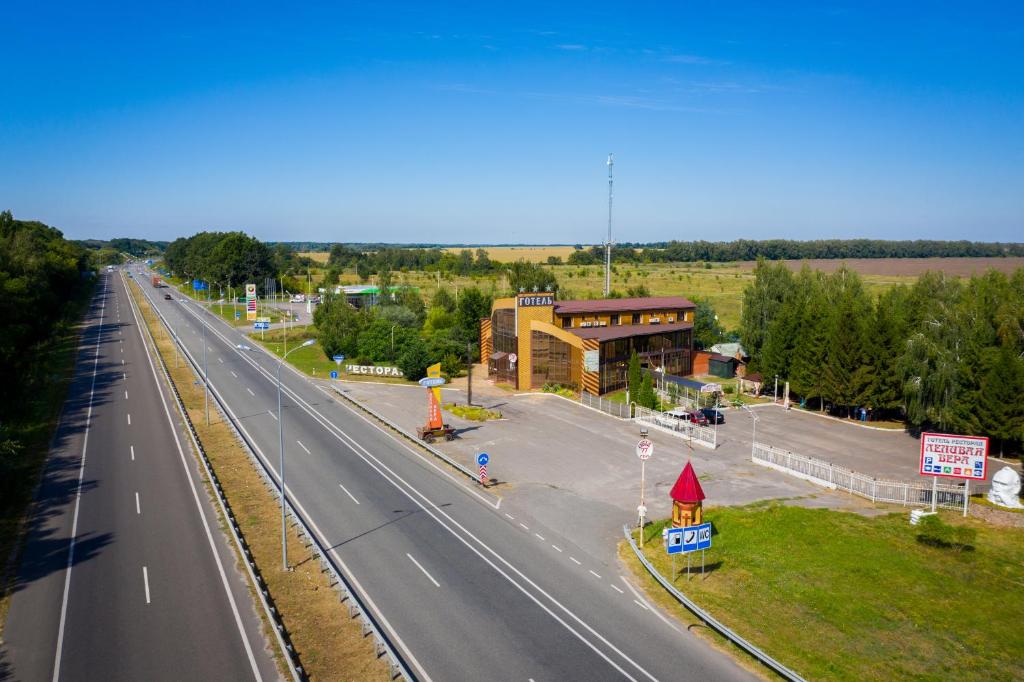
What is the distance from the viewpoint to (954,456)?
33.6 metres

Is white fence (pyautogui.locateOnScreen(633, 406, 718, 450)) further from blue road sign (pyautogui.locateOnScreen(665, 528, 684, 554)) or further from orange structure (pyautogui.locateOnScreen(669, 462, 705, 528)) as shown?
blue road sign (pyautogui.locateOnScreen(665, 528, 684, 554))

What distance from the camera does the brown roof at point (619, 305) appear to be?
70750mm

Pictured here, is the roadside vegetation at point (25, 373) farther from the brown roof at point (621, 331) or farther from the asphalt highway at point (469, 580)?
the brown roof at point (621, 331)

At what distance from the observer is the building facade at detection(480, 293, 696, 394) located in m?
63.4

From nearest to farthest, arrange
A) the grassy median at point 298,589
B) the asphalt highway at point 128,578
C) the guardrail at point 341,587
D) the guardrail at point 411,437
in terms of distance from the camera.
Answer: the guardrail at point 341,587 < the grassy median at point 298,589 < the asphalt highway at point 128,578 < the guardrail at point 411,437

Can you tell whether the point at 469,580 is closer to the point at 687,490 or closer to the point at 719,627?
the point at 719,627

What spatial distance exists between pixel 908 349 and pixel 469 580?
4031cm

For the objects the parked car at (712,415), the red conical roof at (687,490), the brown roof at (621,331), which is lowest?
the parked car at (712,415)

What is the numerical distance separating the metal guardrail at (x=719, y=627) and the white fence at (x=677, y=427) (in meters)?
18.8

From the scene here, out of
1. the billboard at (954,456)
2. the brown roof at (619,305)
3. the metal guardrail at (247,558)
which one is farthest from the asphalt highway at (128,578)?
the brown roof at (619,305)

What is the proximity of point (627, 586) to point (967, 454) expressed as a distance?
20.0 m

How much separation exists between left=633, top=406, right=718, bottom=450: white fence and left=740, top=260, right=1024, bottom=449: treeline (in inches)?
533

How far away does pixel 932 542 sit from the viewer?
2947 centimetres

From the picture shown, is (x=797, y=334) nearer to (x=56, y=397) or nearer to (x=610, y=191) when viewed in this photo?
(x=610, y=191)
